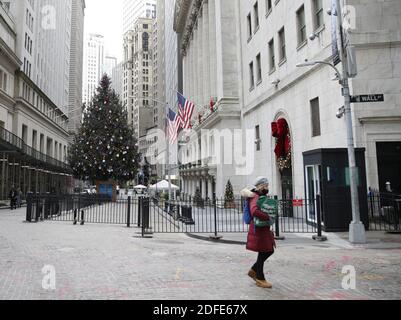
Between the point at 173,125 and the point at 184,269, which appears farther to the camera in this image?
the point at 173,125

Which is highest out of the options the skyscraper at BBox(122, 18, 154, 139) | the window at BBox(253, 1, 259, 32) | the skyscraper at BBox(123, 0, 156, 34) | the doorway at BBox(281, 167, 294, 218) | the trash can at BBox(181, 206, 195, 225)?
the skyscraper at BBox(123, 0, 156, 34)

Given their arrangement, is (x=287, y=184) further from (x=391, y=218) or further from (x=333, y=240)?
(x=333, y=240)

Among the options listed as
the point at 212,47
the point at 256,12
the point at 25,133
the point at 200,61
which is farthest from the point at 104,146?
the point at 256,12

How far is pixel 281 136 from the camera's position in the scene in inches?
925

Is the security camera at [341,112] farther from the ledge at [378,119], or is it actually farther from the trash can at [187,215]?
the trash can at [187,215]

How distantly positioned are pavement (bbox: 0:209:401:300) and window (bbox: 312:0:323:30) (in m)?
11.1

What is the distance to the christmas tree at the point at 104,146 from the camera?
45.2 meters

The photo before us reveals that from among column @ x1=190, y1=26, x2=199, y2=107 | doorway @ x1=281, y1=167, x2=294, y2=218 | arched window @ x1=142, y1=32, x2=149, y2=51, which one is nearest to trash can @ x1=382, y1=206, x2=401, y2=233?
doorway @ x1=281, y1=167, x2=294, y2=218

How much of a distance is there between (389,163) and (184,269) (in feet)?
37.9

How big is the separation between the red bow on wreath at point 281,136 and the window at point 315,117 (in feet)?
12.2

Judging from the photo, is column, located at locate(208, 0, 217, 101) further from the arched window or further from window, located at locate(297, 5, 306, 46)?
the arched window

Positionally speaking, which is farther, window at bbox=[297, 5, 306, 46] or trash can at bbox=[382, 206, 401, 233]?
window at bbox=[297, 5, 306, 46]

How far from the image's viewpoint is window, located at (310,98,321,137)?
752 inches
